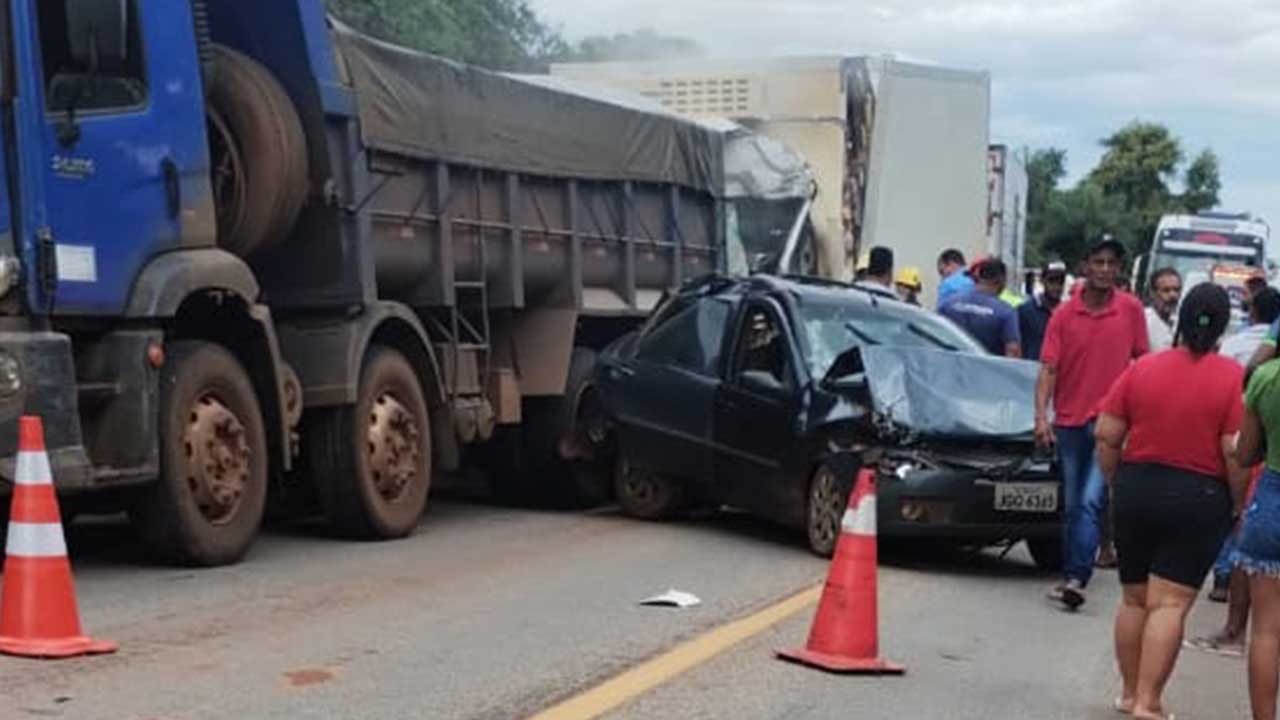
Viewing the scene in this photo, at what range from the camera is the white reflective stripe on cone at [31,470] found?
6.41 m

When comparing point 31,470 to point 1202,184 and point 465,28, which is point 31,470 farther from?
point 1202,184

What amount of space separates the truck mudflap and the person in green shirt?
469 cm

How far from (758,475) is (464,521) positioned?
2.13 meters

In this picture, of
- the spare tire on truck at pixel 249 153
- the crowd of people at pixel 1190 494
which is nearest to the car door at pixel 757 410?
the crowd of people at pixel 1190 494

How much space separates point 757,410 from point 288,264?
2.82 m

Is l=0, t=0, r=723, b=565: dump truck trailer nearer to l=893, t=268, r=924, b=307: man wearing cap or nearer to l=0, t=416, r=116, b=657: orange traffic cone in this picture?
l=0, t=416, r=116, b=657: orange traffic cone

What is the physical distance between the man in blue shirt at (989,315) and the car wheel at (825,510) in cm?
265

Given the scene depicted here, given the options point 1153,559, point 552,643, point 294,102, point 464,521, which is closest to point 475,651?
point 552,643

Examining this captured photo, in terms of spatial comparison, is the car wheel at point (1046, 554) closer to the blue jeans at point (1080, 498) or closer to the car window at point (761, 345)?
the blue jeans at point (1080, 498)

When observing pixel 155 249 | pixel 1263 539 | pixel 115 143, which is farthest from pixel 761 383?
pixel 1263 539

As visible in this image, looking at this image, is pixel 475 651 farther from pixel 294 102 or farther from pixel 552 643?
pixel 294 102

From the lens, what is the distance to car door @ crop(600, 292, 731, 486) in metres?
11.0

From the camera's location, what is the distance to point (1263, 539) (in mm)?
5816

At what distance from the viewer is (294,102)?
9414 millimetres
